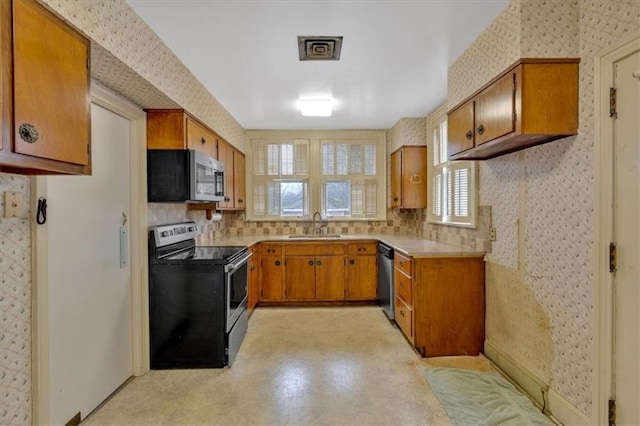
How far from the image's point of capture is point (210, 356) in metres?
2.57

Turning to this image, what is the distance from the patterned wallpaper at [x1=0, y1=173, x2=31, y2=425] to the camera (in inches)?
57.5

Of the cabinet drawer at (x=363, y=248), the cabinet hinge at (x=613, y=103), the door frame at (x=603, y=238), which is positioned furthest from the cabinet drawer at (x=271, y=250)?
the cabinet hinge at (x=613, y=103)

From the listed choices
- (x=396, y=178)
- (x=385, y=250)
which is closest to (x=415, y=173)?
(x=396, y=178)

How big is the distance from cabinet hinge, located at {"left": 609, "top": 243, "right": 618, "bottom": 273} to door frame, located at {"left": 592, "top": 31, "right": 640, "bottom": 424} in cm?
1

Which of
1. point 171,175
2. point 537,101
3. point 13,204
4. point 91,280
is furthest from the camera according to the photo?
point 171,175

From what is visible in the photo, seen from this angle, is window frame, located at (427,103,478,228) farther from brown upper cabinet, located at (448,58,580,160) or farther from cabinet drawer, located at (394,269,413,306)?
brown upper cabinet, located at (448,58,580,160)

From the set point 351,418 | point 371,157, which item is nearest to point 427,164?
point 371,157

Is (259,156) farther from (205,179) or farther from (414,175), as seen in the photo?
(414,175)

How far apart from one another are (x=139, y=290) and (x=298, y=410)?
1.52 m

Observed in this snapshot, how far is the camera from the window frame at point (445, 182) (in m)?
2.95

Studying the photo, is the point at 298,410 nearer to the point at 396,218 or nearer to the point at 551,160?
the point at 551,160

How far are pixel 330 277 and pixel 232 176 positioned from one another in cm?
181

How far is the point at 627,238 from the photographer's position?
1.51 meters

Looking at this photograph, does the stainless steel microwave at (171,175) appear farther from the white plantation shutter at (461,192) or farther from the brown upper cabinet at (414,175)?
the brown upper cabinet at (414,175)
